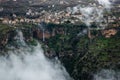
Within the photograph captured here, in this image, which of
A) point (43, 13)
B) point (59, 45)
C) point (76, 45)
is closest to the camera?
point (76, 45)

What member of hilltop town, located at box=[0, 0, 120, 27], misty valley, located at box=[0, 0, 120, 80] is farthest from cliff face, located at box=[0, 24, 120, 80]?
hilltop town, located at box=[0, 0, 120, 27]

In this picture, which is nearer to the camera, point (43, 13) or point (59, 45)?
point (59, 45)

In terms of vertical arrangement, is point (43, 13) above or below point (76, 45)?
above

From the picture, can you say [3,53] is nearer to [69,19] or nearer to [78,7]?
[69,19]

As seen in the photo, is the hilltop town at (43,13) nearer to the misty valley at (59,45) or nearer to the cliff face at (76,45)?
the misty valley at (59,45)

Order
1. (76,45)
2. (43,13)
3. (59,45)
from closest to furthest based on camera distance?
1. (76,45)
2. (59,45)
3. (43,13)

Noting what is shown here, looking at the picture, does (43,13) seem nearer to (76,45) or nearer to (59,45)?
(59,45)

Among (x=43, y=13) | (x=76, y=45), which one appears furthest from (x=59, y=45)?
(x=43, y=13)

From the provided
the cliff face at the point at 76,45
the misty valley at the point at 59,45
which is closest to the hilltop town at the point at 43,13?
the misty valley at the point at 59,45

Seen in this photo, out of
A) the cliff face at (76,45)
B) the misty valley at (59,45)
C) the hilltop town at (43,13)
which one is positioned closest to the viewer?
the cliff face at (76,45)
